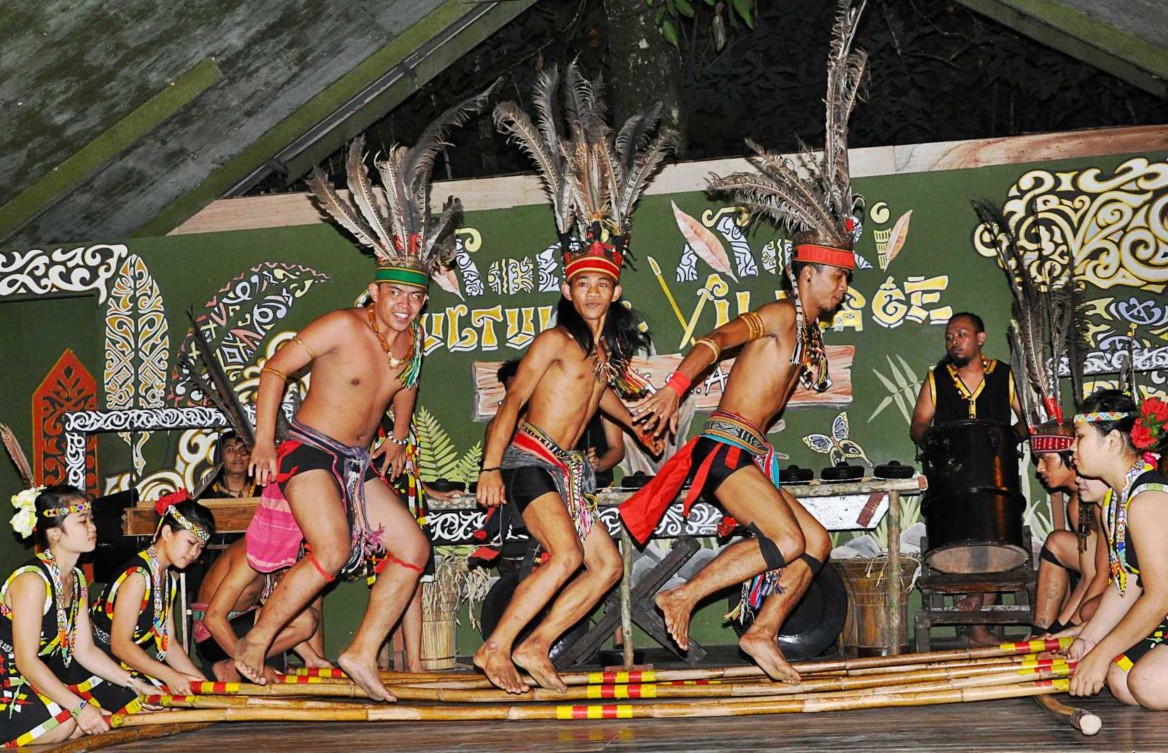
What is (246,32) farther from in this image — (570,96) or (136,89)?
(570,96)

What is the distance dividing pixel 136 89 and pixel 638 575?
329cm

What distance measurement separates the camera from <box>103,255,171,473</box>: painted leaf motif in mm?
7438

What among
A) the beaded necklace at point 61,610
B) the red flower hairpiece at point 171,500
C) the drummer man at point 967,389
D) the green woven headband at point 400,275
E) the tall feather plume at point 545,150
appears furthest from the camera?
the drummer man at point 967,389

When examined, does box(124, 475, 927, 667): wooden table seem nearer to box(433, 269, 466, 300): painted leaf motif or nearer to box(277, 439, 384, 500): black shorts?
box(277, 439, 384, 500): black shorts

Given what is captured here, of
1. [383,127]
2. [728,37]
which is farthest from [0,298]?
[728,37]

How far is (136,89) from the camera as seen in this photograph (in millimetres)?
6637

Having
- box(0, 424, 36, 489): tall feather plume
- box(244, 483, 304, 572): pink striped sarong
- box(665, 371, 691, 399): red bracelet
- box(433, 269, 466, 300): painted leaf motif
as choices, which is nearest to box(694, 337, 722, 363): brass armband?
box(665, 371, 691, 399): red bracelet

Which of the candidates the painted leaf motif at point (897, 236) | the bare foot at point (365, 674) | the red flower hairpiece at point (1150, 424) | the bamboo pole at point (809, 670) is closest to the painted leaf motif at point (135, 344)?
the bamboo pole at point (809, 670)

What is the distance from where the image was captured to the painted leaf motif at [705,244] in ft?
23.4

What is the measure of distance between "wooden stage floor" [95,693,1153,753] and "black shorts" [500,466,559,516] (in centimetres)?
89

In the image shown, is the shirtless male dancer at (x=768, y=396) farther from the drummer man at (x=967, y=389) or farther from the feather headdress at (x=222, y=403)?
the feather headdress at (x=222, y=403)

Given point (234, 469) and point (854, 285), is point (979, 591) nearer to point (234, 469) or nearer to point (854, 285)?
point (854, 285)

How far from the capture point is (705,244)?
7145mm

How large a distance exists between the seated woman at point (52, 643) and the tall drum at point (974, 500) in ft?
10.8
